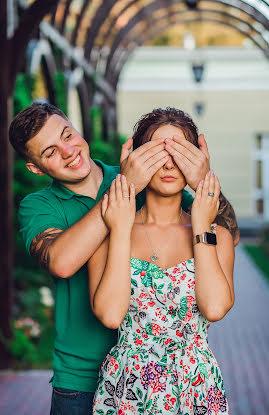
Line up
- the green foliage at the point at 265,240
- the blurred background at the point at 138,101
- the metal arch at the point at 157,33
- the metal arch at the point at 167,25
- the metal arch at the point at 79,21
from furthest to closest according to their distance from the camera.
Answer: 1. the green foliage at the point at 265,240
2. the metal arch at the point at 157,33
3. the metal arch at the point at 167,25
4. the metal arch at the point at 79,21
5. the blurred background at the point at 138,101

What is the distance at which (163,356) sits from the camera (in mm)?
1986

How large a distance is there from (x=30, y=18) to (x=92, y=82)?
538cm

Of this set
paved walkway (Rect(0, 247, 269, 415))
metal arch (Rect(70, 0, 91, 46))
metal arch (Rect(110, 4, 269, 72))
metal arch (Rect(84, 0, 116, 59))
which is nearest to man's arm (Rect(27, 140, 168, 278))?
paved walkway (Rect(0, 247, 269, 415))

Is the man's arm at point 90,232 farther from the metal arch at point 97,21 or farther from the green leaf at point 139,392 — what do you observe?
the metal arch at point 97,21

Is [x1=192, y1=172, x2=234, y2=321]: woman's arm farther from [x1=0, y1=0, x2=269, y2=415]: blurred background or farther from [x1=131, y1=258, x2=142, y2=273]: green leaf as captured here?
[x1=0, y1=0, x2=269, y2=415]: blurred background

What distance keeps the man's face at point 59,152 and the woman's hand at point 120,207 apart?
0.26 metres

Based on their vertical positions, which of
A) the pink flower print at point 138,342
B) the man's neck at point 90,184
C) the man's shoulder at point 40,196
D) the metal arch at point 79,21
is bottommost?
the pink flower print at point 138,342

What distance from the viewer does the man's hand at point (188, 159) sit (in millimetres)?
1986

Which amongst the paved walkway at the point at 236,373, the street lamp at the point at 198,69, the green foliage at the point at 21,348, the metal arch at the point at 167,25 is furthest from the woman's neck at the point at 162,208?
the street lamp at the point at 198,69

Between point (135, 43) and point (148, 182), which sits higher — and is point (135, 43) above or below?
above

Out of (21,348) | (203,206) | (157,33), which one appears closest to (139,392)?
(203,206)

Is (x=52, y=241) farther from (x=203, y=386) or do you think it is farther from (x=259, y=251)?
(x=259, y=251)

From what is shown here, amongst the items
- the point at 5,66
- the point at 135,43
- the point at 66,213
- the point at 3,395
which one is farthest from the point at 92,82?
the point at 66,213

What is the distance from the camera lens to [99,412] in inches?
81.0
